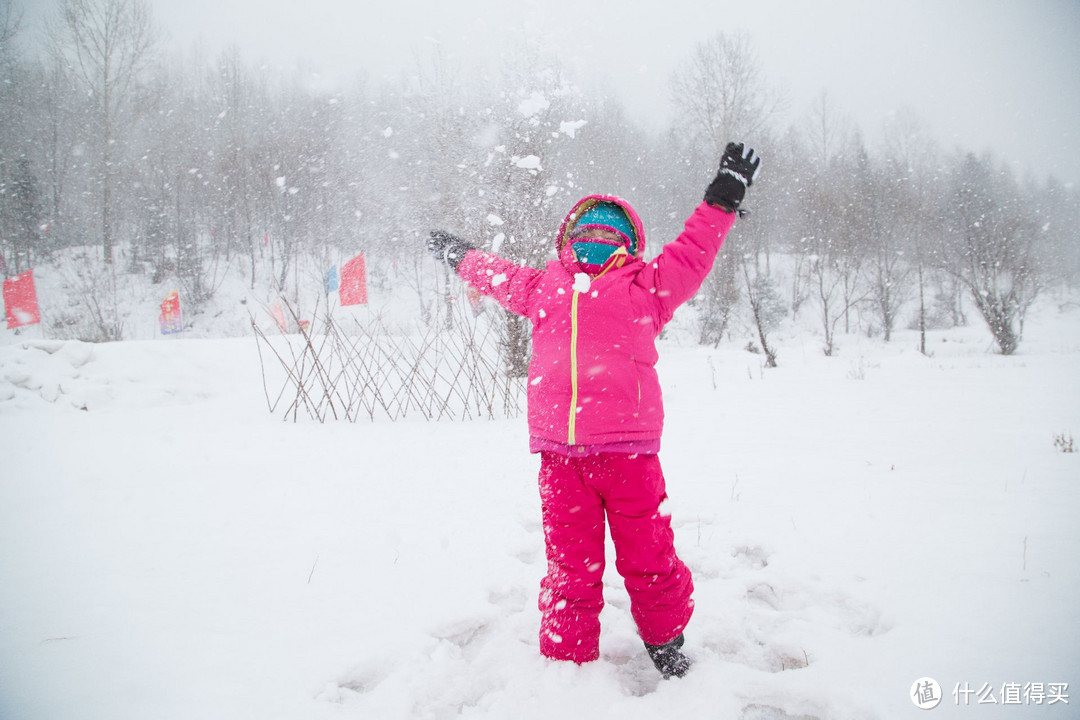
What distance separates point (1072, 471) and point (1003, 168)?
32856 millimetres

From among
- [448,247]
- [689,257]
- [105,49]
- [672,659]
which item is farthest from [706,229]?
[105,49]

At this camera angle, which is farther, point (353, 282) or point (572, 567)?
point (353, 282)

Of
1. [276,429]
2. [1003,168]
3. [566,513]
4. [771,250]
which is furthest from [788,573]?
[1003,168]

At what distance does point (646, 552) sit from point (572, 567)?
20 cm

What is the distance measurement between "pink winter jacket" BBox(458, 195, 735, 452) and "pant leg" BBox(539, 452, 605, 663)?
125 mm

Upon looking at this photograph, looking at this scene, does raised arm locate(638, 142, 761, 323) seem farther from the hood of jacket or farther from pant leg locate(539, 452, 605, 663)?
pant leg locate(539, 452, 605, 663)

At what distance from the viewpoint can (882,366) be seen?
23.8 ft

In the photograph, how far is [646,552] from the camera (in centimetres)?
119

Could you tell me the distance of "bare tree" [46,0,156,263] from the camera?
1140cm

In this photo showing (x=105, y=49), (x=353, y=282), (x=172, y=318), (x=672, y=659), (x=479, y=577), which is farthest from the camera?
(x=172, y=318)

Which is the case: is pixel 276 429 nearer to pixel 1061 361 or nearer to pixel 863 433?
pixel 863 433

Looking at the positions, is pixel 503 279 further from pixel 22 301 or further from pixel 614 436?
pixel 22 301

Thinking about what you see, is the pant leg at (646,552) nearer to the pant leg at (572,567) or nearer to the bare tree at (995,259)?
the pant leg at (572,567)

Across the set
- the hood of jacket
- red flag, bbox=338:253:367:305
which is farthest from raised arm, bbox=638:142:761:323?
red flag, bbox=338:253:367:305
